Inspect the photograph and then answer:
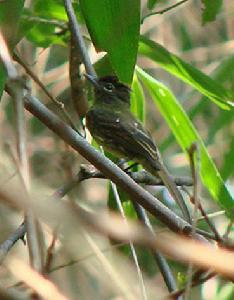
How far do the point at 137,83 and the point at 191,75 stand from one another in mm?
354

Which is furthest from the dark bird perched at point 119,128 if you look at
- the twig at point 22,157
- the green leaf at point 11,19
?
the twig at point 22,157

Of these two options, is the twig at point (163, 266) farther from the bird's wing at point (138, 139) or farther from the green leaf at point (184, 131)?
the bird's wing at point (138, 139)

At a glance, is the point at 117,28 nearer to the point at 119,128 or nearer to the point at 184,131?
the point at 184,131

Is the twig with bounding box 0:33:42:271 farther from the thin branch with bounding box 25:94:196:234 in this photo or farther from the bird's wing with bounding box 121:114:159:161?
the bird's wing with bounding box 121:114:159:161

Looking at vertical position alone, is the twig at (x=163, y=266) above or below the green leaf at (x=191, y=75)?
below

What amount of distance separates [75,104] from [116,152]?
0.59m

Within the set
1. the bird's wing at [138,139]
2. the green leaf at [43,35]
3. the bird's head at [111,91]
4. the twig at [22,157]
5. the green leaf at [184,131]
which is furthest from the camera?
the bird's head at [111,91]

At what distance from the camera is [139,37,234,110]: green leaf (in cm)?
296

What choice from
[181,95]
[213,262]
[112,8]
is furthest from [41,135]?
[213,262]

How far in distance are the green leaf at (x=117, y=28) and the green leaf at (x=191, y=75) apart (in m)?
0.49

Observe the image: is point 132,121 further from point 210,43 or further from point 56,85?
point 210,43

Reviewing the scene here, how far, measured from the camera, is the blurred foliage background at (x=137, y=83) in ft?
8.02

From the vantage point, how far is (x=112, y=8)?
7.91ft

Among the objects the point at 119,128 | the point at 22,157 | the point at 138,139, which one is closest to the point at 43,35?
the point at 138,139
